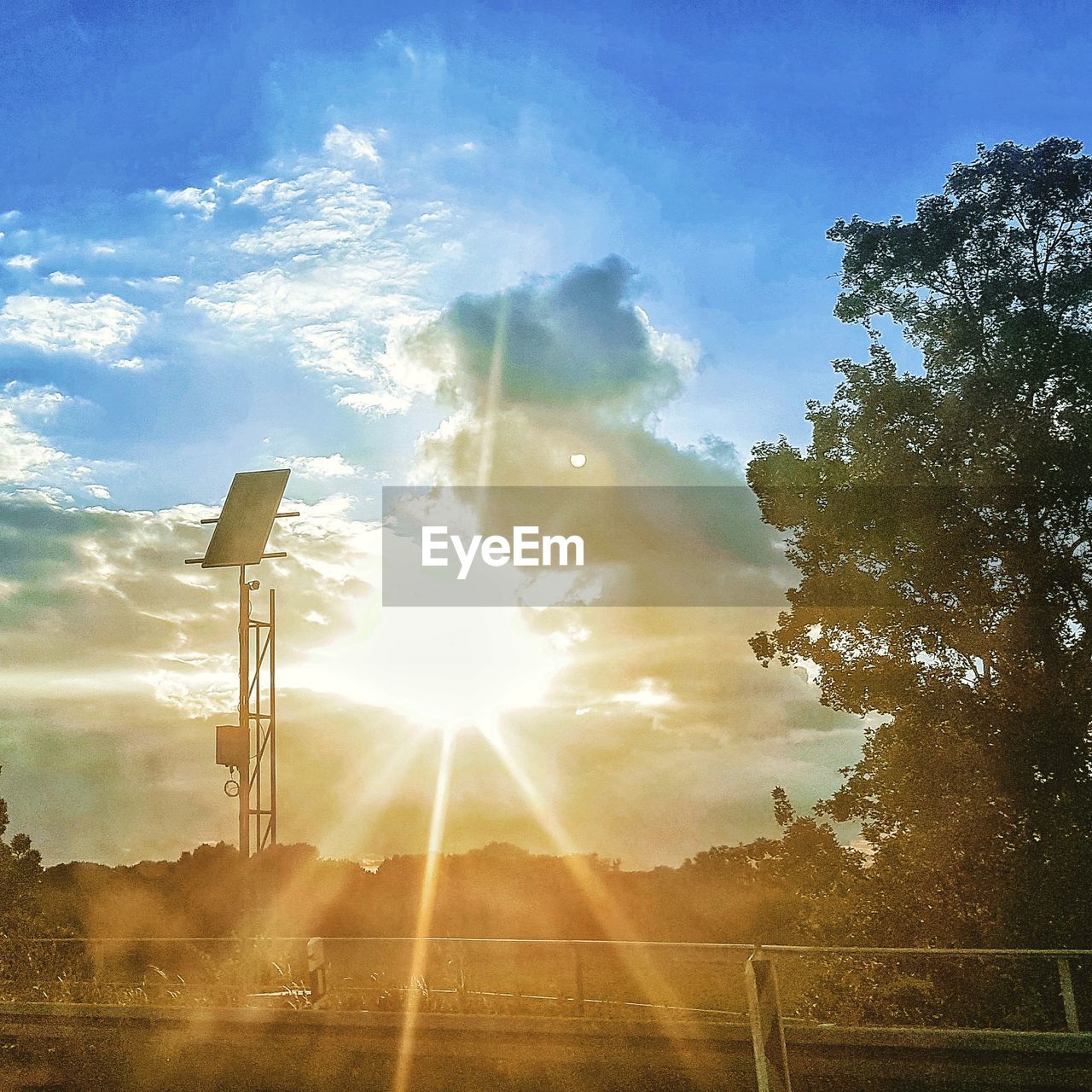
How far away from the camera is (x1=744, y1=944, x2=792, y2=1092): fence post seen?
282 inches

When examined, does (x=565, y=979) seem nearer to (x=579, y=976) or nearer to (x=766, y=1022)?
(x=579, y=976)

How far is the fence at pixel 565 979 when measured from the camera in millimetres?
14227

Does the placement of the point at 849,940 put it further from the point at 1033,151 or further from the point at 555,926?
the point at 1033,151

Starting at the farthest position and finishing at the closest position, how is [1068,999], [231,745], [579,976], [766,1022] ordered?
[231,745], [579,976], [1068,999], [766,1022]

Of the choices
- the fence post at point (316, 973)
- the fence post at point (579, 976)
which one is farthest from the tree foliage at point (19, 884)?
the fence post at point (579, 976)

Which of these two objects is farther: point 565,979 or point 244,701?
point 244,701

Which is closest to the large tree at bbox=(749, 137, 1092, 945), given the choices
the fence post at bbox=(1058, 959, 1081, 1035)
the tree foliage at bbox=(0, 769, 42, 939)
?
the fence post at bbox=(1058, 959, 1081, 1035)

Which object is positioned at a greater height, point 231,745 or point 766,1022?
point 231,745

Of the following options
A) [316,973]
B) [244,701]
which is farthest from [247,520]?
[316,973]

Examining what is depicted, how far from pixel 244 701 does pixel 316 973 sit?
6.22 m

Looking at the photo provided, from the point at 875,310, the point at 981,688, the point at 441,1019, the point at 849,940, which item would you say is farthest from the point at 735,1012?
the point at 875,310

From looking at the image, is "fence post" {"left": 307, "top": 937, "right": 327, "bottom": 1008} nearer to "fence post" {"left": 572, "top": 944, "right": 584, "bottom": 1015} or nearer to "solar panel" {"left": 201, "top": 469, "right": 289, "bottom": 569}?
"fence post" {"left": 572, "top": 944, "right": 584, "bottom": 1015}

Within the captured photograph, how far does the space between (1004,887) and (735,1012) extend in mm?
8424

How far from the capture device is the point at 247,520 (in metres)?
21.4
